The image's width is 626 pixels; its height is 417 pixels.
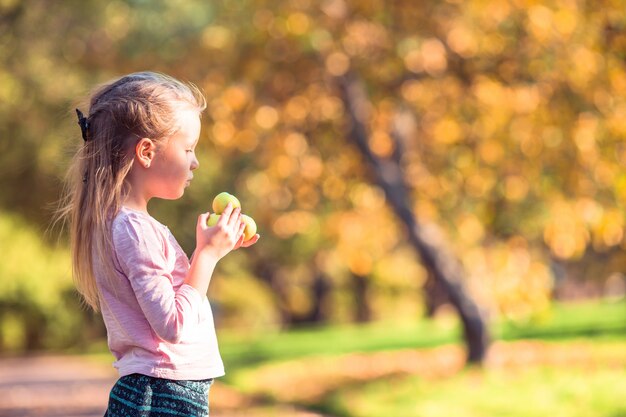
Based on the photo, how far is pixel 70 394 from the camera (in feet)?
45.3

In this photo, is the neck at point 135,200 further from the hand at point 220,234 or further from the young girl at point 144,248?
the hand at point 220,234

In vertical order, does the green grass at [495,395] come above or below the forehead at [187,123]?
below

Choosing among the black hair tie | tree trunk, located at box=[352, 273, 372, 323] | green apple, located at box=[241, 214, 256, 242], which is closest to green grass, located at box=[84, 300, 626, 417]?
green apple, located at box=[241, 214, 256, 242]

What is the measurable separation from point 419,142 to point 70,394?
18.4ft

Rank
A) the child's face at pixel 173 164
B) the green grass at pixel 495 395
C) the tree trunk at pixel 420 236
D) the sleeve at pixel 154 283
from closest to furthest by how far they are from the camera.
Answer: the sleeve at pixel 154 283, the child's face at pixel 173 164, the green grass at pixel 495 395, the tree trunk at pixel 420 236

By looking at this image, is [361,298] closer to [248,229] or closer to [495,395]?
[495,395]

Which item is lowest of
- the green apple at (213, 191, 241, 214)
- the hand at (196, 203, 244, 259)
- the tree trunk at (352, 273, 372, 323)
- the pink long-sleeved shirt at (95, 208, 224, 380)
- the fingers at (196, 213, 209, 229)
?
the pink long-sleeved shirt at (95, 208, 224, 380)

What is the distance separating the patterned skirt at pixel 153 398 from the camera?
3.01 meters

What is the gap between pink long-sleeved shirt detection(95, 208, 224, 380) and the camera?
2.91m

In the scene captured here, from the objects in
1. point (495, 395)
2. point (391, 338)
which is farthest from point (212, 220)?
point (391, 338)

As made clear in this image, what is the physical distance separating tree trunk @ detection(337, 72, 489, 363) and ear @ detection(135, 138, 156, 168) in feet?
28.8

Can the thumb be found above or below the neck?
below

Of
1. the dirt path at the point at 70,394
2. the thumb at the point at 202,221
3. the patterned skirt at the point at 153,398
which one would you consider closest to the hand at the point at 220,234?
the thumb at the point at 202,221

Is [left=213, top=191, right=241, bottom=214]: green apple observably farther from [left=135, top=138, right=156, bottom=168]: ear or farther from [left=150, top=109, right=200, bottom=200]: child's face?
[left=135, top=138, right=156, bottom=168]: ear
